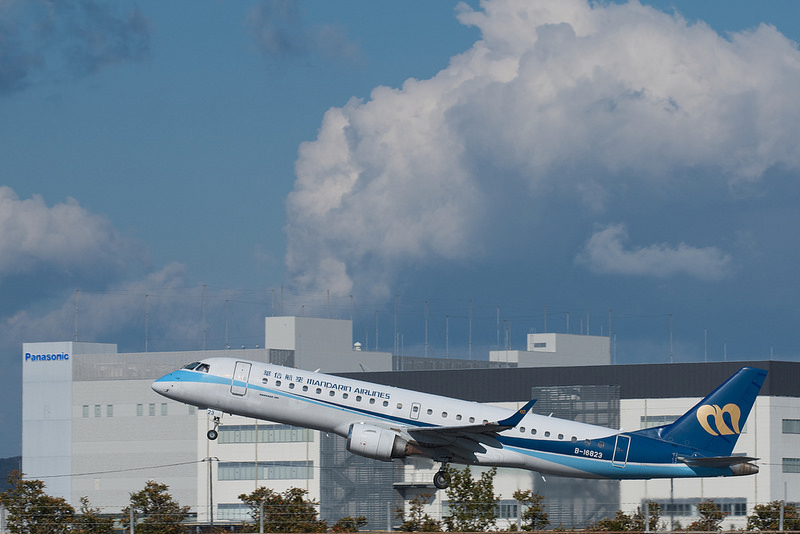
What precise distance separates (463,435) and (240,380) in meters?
10.0

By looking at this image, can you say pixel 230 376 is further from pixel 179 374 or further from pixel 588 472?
pixel 588 472

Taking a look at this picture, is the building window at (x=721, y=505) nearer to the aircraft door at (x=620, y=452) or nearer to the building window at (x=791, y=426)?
the building window at (x=791, y=426)

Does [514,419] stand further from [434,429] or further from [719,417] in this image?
[719,417]

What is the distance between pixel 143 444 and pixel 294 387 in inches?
3095

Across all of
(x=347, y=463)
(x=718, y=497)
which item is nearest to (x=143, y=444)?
(x=347, y=463)

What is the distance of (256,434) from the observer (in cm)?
11775

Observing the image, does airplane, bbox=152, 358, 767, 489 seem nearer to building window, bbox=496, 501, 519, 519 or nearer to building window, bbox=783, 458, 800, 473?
building window, bbox=496, 501, 519, 519

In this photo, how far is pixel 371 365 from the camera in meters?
143

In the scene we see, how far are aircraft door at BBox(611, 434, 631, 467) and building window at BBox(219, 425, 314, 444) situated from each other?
207 ft

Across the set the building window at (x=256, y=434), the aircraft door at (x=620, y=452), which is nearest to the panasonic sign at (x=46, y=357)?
the building window at (x=256, y=434)

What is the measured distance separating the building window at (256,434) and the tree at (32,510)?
3032 cm

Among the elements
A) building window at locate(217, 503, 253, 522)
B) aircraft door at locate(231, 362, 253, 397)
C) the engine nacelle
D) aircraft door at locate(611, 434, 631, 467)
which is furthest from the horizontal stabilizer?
building window at locate(217, 503, 253, 522)

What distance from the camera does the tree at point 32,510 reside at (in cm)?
5944

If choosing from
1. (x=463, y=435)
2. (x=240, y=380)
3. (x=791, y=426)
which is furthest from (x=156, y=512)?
(x=791, y=426)
